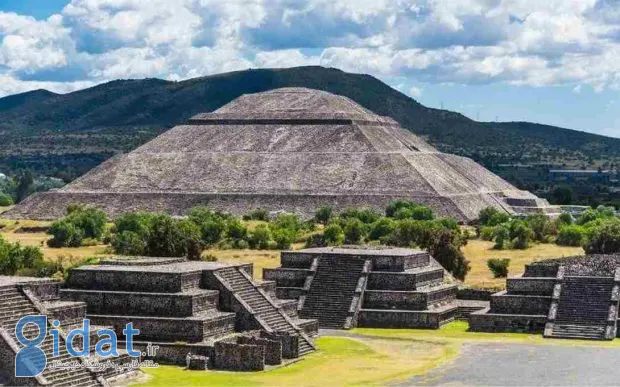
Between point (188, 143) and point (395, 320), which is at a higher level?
point (188, 143)

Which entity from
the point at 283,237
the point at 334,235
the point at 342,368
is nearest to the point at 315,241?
the point at 334,235

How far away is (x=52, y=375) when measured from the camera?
34.1m

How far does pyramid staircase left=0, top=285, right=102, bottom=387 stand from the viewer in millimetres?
34188

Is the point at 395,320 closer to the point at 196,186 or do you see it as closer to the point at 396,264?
the point at 396,264

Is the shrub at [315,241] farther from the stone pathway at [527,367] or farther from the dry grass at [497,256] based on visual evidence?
the stone pathway at [527,367]

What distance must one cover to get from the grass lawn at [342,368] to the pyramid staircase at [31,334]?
7.42 feet

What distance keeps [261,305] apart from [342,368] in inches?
221

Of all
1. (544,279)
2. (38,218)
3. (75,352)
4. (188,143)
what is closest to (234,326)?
(75,352)

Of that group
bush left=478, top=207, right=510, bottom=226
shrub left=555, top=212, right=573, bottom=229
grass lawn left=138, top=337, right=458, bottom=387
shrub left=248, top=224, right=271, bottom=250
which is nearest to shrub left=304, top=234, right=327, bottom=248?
shrub left=248, top=224, right=271, bottom=250

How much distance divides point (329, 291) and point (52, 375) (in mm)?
19268

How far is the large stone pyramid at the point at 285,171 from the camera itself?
373 feet

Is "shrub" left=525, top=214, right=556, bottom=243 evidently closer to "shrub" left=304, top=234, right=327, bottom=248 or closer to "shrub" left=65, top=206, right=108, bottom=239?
"shrub" left=304, top=234, right=327, bottom=248

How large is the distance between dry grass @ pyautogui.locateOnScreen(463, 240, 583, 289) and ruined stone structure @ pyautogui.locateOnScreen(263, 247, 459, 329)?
340 inches

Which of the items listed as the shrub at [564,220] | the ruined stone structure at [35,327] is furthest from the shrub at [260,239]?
the ruined stone structure at [35,327]
